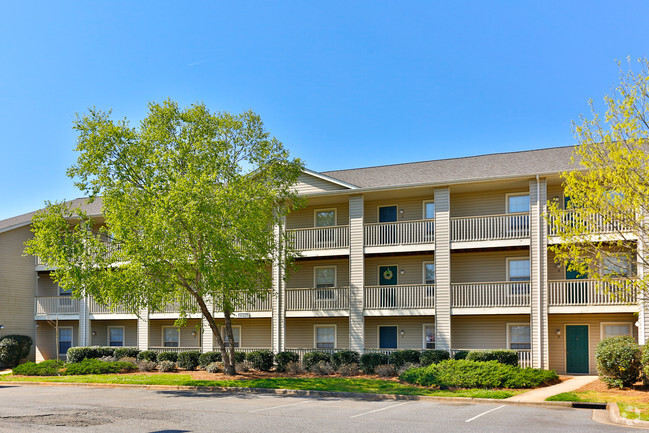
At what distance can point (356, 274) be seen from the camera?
2955 centimetres

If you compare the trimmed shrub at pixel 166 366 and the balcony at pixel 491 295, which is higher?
the balcony at pixel 491 295

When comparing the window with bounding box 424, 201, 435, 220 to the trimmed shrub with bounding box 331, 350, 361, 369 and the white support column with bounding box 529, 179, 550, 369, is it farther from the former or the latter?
the trimmed shrub with bounding box 331, 350, 361, 369

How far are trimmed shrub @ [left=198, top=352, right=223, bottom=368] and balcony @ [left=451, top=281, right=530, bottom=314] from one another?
10840mm

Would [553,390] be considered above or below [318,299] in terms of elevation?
below

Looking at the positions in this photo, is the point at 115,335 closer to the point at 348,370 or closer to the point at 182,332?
the point at 182,332

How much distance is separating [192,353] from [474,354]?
12785 mm

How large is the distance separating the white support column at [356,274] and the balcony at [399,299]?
40cm

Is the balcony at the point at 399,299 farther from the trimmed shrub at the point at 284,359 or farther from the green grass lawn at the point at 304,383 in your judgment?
the green grass lawn at the point at 304,383

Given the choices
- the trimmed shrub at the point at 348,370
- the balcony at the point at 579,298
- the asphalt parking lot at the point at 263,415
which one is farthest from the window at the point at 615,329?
the asphalt parking lot at the point at 263,415

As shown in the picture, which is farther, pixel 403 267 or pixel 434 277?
pixel 403 267

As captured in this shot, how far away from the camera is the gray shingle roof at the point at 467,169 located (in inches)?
1093

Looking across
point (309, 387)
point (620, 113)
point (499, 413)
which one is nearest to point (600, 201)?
point (620, 113)

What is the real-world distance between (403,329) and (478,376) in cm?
902

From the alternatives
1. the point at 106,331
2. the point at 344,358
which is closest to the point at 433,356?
the point at 344,358
